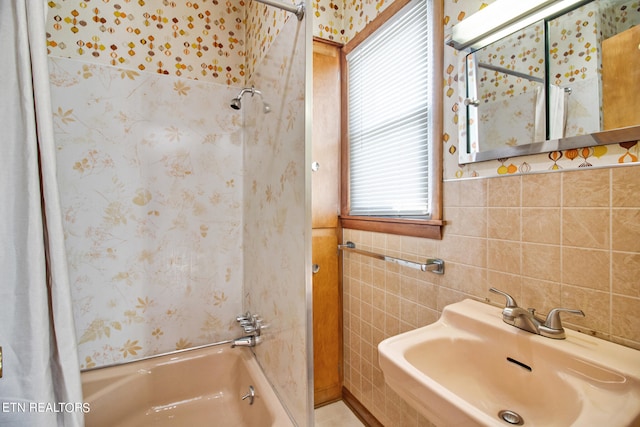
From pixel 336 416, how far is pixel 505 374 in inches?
49.5

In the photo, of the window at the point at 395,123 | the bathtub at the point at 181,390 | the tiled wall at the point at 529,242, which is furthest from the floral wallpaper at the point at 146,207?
the tiled wall at the point at 529,242

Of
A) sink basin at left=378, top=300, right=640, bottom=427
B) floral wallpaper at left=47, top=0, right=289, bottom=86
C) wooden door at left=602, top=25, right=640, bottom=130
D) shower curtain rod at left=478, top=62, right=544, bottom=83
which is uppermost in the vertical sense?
floral wallpaper at left=47, top=0, right=289, bottom=86

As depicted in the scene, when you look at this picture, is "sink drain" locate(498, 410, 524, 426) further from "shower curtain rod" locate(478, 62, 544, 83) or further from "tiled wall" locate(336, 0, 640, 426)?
"shower curtain rod" locate(478, 62, 544, 83)

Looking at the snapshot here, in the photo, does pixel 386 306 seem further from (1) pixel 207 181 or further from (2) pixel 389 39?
(2) pixel 389 39

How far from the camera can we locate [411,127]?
1.51 meters

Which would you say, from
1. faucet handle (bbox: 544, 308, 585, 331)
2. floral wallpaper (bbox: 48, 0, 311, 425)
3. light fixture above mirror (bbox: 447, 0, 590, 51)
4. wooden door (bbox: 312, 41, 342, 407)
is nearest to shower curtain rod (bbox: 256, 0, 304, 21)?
floral wallpaper (bbox: 48, 0, 311, 425)

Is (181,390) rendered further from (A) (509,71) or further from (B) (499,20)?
(B) (499,20)

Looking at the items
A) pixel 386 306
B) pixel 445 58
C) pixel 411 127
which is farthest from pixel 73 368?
pixel 445 58

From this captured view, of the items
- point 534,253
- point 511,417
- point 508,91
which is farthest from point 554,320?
point 508,91

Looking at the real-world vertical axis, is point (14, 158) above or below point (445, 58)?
below

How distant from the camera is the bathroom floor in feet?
5.81

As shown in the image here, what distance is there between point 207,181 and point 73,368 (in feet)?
3.88

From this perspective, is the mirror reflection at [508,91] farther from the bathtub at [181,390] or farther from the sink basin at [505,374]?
the bathtub at [181,390]

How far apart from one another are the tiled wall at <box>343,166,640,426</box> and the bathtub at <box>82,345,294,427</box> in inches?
29.9
